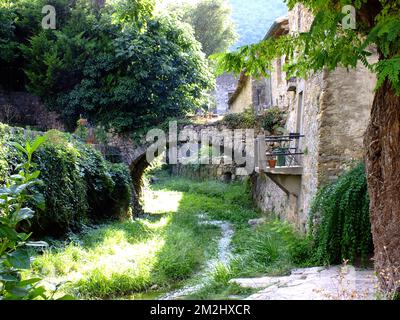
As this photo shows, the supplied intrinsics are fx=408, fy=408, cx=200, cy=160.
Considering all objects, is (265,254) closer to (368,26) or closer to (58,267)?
(58,267)

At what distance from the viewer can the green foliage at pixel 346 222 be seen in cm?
598

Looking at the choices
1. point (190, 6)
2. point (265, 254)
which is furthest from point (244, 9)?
point (265, 254)

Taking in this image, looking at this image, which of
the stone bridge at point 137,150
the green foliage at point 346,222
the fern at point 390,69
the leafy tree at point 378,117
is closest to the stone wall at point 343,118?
the green foliage at point 346,222

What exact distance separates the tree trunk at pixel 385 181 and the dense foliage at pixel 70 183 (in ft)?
16.8

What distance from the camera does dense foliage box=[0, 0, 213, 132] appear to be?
14.8 metres

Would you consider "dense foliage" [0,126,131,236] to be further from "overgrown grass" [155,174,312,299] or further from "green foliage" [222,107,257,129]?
"green foliage" [222,107,257,129]

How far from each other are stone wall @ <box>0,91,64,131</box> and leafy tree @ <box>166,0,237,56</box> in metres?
16.5

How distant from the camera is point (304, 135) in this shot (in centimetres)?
854

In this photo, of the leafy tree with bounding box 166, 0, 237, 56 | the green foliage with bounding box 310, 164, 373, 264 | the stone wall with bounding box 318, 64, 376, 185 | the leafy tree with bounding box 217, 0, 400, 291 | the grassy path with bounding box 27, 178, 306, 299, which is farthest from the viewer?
the leafy tree with bounding box 166, 0, 237, 56

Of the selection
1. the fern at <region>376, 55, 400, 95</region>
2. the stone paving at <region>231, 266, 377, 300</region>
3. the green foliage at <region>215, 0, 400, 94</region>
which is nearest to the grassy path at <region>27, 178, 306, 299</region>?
the stone paving at <region>231, 266, 377, 300</region>

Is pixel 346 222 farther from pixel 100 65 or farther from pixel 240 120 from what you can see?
pixel 100 65

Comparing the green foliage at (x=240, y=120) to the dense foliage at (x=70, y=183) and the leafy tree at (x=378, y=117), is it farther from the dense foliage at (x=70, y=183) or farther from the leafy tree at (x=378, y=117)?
the leafy tree at (x=378, y=117)

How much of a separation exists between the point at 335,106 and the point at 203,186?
13853mm

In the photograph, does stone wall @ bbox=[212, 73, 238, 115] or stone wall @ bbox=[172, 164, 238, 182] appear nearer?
stone wall @ bbox=[172, 164, 238, 182]
